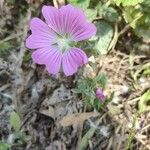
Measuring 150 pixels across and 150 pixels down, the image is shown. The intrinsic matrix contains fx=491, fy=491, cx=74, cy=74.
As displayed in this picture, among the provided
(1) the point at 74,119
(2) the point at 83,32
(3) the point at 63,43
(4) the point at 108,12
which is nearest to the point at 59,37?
(3) the point at 63,43

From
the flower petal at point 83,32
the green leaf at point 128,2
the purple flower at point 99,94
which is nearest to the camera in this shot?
the flower petal at point 83,32

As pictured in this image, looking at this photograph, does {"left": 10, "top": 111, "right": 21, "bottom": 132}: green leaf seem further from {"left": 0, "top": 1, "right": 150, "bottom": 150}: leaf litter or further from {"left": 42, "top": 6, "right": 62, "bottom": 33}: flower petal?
{"left": 42, "top": 6, "right": 62, "bottom": 33}: flower petal

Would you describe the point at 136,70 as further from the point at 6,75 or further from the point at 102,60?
the point at 6,75

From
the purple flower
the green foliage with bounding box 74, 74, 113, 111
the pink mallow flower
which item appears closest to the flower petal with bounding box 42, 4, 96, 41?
the pink mallow flower

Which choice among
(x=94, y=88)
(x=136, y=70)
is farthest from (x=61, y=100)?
(x=136, y=70)

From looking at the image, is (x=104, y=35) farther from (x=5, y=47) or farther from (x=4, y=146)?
(x=4, y=146)

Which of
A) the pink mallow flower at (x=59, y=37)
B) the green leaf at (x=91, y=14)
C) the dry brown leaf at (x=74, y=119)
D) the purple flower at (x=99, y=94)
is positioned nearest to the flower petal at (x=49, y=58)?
the pink mallow flower at (x=59, y=37)

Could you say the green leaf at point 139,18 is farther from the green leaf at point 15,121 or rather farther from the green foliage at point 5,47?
the green leaf at point 15,121
